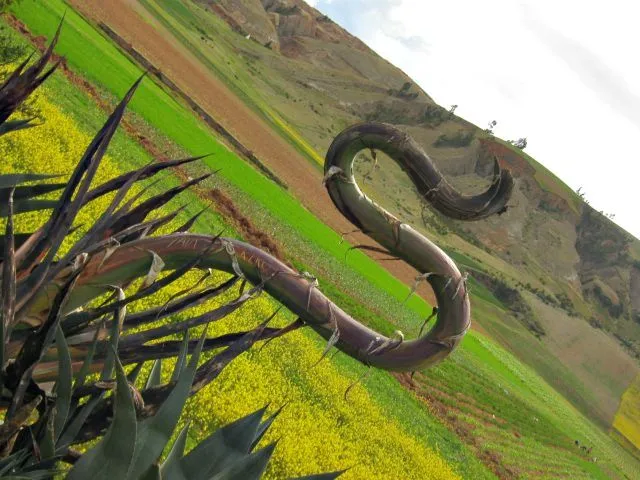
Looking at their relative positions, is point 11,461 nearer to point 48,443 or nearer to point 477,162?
point 48,443

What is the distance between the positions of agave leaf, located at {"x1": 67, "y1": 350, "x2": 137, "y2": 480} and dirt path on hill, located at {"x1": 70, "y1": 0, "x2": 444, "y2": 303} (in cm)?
3744

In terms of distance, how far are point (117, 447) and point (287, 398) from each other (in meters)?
10.9

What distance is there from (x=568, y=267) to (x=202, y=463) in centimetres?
14935

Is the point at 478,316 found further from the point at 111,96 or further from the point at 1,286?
the point at 1,286

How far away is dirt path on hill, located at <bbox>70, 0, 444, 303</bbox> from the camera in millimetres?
41094

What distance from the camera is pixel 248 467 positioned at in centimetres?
202

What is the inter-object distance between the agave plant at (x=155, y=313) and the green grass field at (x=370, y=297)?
595 inches

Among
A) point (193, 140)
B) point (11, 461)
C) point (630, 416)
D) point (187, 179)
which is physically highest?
point (11, 461)

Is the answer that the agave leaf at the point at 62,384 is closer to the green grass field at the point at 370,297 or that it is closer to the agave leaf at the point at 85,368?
the agave leaf at the point at 85,368

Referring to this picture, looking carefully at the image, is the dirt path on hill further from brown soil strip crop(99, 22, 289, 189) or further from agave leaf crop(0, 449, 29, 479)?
agave leaf crop(0, 449, 29, 479)

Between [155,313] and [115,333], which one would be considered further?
[155,313]

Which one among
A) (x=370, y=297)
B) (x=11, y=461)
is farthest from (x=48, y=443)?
(x=370, y=297)

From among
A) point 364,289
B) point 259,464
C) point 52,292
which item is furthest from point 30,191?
point 364,289

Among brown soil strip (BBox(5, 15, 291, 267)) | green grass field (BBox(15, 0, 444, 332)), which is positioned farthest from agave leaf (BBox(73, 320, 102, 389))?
green grass field (BBox(15, 0, 444, 332))
